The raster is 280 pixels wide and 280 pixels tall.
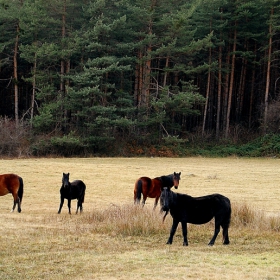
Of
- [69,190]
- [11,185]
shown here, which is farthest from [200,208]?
[11,185]

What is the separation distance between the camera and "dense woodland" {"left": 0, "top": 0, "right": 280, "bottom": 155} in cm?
4072

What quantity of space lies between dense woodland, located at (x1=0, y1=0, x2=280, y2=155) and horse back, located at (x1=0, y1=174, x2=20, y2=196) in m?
22.1

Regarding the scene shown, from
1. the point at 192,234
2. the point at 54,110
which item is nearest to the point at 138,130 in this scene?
the point at 54,110

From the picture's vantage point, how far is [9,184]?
1588 cm

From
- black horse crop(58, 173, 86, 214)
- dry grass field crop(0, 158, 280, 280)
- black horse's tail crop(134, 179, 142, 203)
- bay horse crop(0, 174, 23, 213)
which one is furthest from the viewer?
bay horse crop(0, 174, 23, 213)

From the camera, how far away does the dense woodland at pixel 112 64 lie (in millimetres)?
40719

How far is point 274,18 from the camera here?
45781 millimetres

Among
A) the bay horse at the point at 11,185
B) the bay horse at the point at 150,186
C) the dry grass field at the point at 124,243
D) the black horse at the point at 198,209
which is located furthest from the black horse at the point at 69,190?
the black horse at the point at 198,209

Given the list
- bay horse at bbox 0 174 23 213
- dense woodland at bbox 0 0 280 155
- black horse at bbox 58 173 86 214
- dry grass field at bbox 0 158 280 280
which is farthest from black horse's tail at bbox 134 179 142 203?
dense woodland at bbox 0 0 280 155

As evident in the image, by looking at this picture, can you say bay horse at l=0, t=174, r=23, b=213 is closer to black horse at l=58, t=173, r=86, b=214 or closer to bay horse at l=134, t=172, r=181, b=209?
black horse at l=58, t=173, r=86, b=214

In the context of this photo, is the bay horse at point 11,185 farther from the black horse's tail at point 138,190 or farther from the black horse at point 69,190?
the black horse's tail at point 138,190

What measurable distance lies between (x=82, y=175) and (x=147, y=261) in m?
17.7

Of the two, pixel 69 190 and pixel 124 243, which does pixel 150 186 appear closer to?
pixel 69 190

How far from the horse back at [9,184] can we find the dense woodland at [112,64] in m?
22.1
